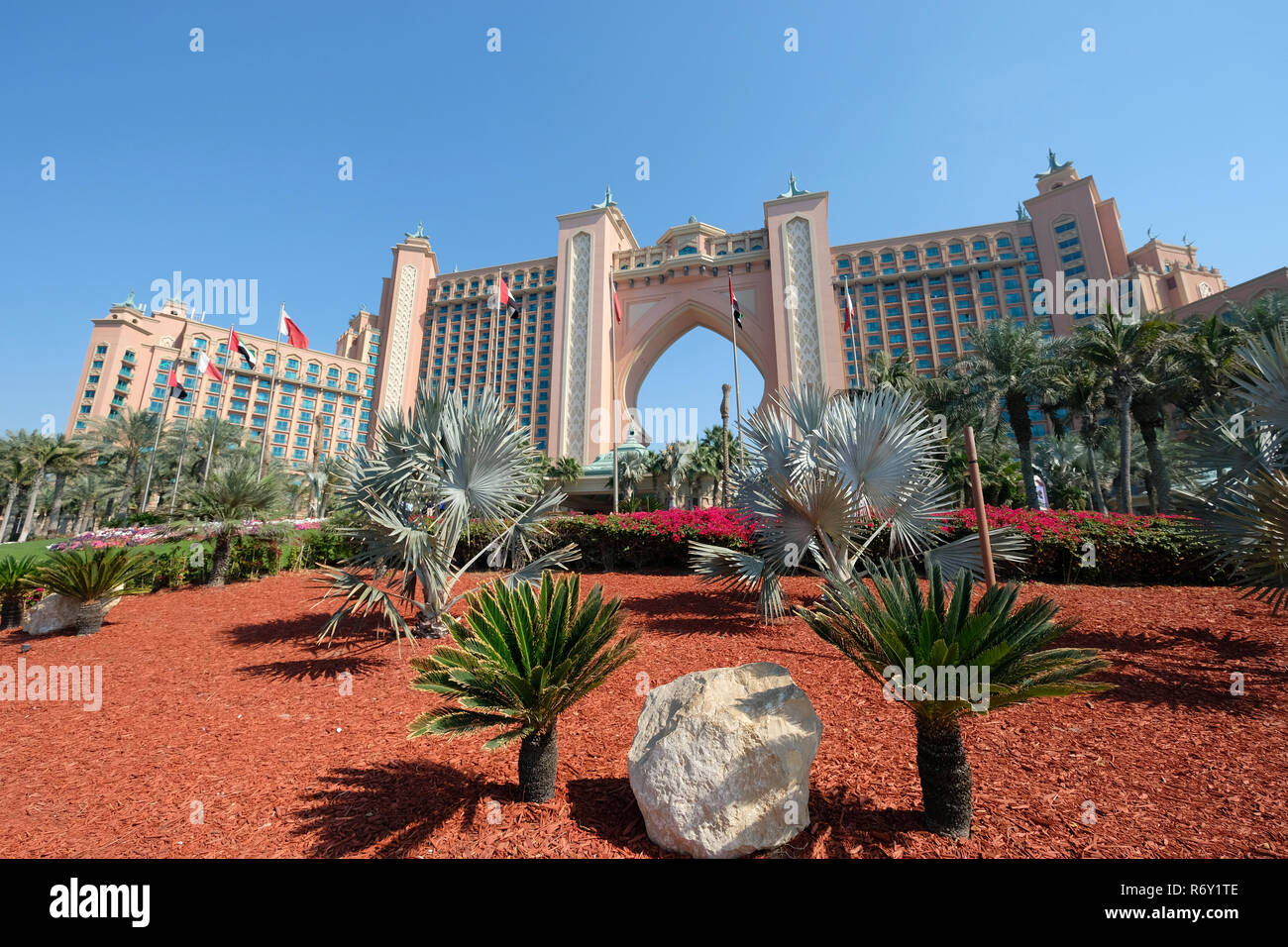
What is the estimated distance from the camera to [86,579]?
7.84m

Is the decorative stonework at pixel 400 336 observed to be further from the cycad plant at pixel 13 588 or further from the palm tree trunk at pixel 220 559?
the cycad plant at pixel 13 588

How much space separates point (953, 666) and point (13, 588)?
44.1ft

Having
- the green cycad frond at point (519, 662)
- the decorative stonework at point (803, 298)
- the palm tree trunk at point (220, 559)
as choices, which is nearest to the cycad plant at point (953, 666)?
the green cycad frond at point (519, 662)

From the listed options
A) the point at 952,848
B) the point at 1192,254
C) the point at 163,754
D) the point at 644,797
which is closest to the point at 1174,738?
the point at 952,848

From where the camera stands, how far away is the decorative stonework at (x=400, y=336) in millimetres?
64438

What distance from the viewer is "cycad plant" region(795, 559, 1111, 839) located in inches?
102

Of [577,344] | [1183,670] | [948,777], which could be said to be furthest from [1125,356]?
[577,344]

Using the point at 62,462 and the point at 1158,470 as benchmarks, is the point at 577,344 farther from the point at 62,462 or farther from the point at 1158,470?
the point at 1158,470

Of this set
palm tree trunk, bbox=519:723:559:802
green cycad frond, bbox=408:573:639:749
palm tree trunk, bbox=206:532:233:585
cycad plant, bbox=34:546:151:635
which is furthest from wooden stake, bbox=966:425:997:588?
palm tree trunk, bbox=206:532:233:585

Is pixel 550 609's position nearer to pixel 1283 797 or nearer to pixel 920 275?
pixel 1283 797

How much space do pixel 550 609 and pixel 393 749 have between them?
2.01 m

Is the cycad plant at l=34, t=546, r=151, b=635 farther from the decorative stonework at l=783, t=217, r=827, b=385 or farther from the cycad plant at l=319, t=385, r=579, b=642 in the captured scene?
the decorative stonework at l=783, t=217, r=827, b=385

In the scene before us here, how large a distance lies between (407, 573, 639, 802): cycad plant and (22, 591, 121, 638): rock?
29.3ft

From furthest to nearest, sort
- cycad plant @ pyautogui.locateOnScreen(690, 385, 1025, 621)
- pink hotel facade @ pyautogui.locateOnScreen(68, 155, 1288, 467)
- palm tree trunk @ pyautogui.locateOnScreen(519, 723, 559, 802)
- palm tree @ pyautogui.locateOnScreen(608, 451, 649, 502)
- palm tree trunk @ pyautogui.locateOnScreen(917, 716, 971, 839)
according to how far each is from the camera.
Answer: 1. pink hotel facade @ pyautogui.locateOnScreen(68, 155, 1288, 467)
2. palm tree @ pyautogui.locateOnScreen(608, 451, 649, 502)
3. cycad plant @ pyautogui.locateOnScreen(690, 385, 1025, 621)
4. palm tree trunk @ pyautogui.locateOnScreen(519, 723, 559, 802)
5. palm tree trunk @ pyautogui.locateOnScreen(917, 716, 971, 839)
